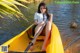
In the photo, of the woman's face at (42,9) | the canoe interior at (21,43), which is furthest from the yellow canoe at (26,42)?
the woman's face at (42,9)

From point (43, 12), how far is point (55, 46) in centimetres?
106

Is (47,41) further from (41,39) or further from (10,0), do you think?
(10,0)

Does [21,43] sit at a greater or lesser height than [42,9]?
lesser

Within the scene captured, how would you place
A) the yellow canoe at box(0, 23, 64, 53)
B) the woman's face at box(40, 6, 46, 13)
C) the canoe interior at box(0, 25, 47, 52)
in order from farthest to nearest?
the woman's face at box(40, 6, 46, 13), the canoe interior at box(0, 25, 47, 52), the yellow canoe at box(0, 23, 64, 53)

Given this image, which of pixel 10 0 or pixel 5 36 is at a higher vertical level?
pixel 10 0

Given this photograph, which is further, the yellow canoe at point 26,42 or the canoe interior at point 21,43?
the canoe interior at point 21,43

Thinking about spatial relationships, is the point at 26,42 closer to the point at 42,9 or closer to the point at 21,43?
Answer: the point at 21,43

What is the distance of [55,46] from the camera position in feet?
13.5

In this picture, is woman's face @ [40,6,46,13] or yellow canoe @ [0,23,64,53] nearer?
yellow canoe @ [0,23,64,53]

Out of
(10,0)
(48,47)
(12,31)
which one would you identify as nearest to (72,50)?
(48,47)

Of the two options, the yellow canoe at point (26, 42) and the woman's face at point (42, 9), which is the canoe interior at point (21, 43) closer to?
the yellow canoe at point (26, 42)

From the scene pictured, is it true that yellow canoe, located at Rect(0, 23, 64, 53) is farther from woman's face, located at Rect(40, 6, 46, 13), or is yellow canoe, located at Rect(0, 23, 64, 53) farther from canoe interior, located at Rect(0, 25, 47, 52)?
woman's face, located at Rect(40, 6, 46, 13)

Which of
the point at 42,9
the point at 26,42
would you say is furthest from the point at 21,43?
the point at 42,9

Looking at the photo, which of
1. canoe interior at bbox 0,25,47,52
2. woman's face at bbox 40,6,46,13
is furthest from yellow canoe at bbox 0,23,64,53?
woman's face at bbox 40,6,46,13
